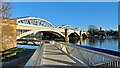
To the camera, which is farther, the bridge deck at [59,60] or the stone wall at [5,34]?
the stone wall at [5,34]

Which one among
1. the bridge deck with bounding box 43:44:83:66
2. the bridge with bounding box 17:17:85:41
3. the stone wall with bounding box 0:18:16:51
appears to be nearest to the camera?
the bridge deck with bounding box 43:44:83:66

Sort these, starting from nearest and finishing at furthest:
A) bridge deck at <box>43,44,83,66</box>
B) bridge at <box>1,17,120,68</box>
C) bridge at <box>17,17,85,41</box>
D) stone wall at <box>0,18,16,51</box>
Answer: bridge at <box>1,17,120,68</box> → bridge deck at <box>43,44,83,66</box> → stone wall at <box>0,18,16,51</box> → bridge at <box>17,17,85,41</box>

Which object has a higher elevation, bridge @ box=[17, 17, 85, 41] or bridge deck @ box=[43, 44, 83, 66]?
bridge @ box=[17, 17, 85, 41]

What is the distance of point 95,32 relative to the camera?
91750 millimetres

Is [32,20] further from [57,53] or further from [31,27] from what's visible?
[57,53]

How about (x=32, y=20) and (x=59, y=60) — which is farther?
(x=32, y=20)

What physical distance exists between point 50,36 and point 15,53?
4386 cm

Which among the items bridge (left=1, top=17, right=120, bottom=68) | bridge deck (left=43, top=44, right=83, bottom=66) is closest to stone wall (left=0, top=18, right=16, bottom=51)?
bridge (left=1, top=17, right=120, bottom=68)

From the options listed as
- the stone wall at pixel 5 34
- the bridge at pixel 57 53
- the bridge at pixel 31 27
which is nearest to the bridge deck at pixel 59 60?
the bridge at pixel 57 53

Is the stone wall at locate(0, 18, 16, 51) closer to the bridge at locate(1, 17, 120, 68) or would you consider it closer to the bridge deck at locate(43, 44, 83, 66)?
the bridge at locate(1, 17, 120, 68)

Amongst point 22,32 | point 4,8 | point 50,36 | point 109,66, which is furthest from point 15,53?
point 50,36

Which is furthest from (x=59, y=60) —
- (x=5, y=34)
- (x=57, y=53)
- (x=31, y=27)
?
(x=31, y=27)

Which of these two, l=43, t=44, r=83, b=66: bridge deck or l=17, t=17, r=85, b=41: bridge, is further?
l=17, t=17, r=85, b=41: bridge

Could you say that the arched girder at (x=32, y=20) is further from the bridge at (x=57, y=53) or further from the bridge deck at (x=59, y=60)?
the bridge deck at (x=59, y=60)
